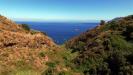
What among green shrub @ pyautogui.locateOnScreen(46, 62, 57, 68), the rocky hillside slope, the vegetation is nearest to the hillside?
the vegetation

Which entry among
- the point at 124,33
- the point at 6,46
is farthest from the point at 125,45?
the point at 6,46

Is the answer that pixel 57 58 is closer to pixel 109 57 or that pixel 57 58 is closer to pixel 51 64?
pixel 51 64

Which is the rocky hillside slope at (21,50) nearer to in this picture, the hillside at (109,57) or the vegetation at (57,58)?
the vegetation at (57,58)

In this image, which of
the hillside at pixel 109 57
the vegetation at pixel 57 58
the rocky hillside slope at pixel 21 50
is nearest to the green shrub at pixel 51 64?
the vegetation at pixel 57 58

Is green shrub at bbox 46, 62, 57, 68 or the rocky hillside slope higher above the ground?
the rocky hillside slope

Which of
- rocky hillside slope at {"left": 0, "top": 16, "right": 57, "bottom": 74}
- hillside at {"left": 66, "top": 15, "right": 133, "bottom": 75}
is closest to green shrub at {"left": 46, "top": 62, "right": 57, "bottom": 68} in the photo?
rocky hillside slope at {"left": 0, "top": 16, "right": 57, "bottom": 74}

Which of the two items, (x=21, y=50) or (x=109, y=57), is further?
(x=21, y=50)

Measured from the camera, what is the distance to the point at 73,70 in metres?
24.5

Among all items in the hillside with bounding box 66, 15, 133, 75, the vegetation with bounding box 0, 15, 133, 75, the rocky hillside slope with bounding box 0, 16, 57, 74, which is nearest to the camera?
the vegetation with bounding box 0, 15, 133, 75

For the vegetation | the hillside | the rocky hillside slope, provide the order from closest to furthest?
the vegetation → the rocky hillside slope → the hillside

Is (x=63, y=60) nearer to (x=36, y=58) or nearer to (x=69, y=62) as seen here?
(x=69, y=62)

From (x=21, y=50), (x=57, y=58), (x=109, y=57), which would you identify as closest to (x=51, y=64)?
(x=57, y=58)

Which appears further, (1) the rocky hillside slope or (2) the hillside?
(2) the hillside

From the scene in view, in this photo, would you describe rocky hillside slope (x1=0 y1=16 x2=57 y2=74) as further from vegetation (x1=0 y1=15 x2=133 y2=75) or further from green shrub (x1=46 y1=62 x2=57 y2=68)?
green shrub (x1=46 y1=62 x2=57 y2=68)
